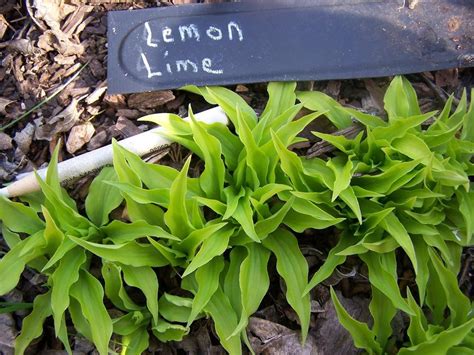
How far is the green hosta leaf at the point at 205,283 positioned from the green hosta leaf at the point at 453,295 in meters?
0.59

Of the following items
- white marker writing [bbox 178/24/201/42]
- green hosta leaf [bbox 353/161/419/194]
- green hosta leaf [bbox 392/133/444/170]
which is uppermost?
white marker writing [bbox 178/24/201/42]

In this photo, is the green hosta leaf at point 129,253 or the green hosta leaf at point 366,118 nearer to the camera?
the green hosta leaf at point 129,253

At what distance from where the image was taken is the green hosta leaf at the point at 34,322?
1.51m

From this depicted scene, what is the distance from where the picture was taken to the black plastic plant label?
5.70 ft

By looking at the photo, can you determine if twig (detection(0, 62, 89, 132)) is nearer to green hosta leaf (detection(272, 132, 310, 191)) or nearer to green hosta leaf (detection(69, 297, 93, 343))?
green hosta leaf (detection(69, 297, 93, 343))

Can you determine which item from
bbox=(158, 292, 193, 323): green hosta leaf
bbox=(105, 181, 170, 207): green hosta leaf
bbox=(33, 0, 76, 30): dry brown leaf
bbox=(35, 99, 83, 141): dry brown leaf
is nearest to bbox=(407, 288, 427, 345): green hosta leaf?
bbox=(158, 292, 193, 323): green hosta leaf

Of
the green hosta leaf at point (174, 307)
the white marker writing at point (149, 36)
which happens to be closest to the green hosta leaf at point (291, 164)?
the green hosta leaf at point (174, 307)

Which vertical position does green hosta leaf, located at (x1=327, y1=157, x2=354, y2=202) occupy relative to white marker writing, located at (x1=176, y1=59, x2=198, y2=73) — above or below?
below

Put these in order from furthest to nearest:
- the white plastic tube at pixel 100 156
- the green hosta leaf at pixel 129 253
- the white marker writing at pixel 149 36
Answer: the white marker writing at pixel 149 36 < the white plastic tube at pixel 100 156 < the green hosta leaf at pixel 129 253

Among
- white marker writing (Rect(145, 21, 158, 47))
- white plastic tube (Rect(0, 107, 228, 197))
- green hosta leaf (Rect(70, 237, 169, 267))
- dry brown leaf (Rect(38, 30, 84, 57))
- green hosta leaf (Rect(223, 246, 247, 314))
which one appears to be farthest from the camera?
dry brown leaf (Rect(38, 30, 84, 57))

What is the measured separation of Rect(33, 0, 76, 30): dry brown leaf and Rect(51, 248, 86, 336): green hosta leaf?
2.63 feet

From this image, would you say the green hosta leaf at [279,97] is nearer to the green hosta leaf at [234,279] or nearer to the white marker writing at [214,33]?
the white marker writing at [214,33]

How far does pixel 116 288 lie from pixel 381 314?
0.73 meters

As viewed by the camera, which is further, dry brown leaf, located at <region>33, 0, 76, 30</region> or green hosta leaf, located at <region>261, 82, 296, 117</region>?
dry brown leaf, located at <region>33, 0, 76, 30</region>
